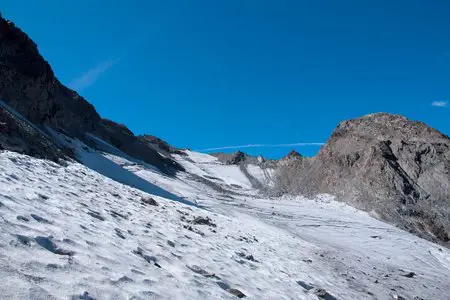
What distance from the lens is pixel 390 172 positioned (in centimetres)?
3972

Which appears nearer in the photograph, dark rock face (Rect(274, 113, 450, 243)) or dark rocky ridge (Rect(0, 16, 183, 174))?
dark rock face (Rect(274, 113, 450, 243))

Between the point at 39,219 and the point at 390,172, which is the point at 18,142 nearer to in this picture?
the point at 39,219

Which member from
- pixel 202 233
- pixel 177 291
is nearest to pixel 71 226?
pixel 177 291

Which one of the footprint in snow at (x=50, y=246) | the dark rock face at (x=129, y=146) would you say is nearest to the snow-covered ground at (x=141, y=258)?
the footprint in snow at (x=50, y=246)

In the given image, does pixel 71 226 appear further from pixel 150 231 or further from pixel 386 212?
pixel 386 212

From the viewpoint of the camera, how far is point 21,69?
3747cm

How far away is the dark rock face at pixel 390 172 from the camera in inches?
1336

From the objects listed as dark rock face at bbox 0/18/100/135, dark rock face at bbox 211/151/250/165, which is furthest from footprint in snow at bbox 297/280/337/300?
dark rock face at bbox 211/151/250/165

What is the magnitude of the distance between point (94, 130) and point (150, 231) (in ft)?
183

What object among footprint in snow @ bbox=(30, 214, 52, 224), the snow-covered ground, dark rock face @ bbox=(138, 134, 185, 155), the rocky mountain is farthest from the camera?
dark rock face @ bbox=(138, 134, 185, 155)

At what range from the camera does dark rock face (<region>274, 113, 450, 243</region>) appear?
111 ft

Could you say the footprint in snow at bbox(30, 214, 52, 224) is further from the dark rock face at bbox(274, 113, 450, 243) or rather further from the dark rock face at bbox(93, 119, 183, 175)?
the dark rock face at bbox(93, 119, 183, 175)

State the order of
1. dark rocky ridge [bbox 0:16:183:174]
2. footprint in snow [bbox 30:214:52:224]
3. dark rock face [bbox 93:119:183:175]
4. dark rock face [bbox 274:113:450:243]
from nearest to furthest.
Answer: footprint in snow [bbox 30:214:52:224], dark rock face [bbox 274:113:450:243], dark rocky ridge [bbox 0:16:183:174], dark rock face [bbox 93:119:183:175]

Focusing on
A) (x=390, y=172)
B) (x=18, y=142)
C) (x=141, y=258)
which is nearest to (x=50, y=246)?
(x=141, y=258)
